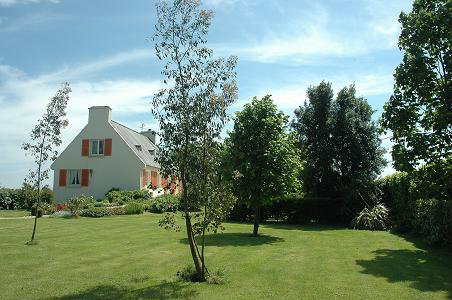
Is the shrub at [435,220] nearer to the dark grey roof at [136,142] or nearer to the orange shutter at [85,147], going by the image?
the dark grey roof at [136,142]

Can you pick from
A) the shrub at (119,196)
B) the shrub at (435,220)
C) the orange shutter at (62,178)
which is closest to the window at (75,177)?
the orange shutter at (62,178)

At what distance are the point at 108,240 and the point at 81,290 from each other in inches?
271

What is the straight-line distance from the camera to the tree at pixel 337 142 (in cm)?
2697

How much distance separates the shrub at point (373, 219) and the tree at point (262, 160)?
6.56 meters

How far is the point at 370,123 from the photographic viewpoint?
27.4 m

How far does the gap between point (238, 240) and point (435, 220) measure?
7.12 m

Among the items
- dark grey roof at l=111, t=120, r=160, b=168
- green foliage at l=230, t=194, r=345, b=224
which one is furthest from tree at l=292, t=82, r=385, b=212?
dark grey roof at l=111, t=120, r=160, b=168

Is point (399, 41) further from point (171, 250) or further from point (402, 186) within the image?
point (171, 250)

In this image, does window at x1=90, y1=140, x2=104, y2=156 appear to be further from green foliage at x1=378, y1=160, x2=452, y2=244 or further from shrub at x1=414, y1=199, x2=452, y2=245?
shrub at x1=414, y1=199, x2=452, y2=245

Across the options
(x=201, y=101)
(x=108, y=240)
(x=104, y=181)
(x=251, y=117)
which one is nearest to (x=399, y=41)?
(x=251, y=117)

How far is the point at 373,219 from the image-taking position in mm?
22594

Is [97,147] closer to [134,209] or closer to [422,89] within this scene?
[134,209]

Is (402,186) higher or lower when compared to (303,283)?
higher

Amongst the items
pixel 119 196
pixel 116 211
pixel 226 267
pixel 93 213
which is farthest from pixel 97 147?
pixel 226 267
